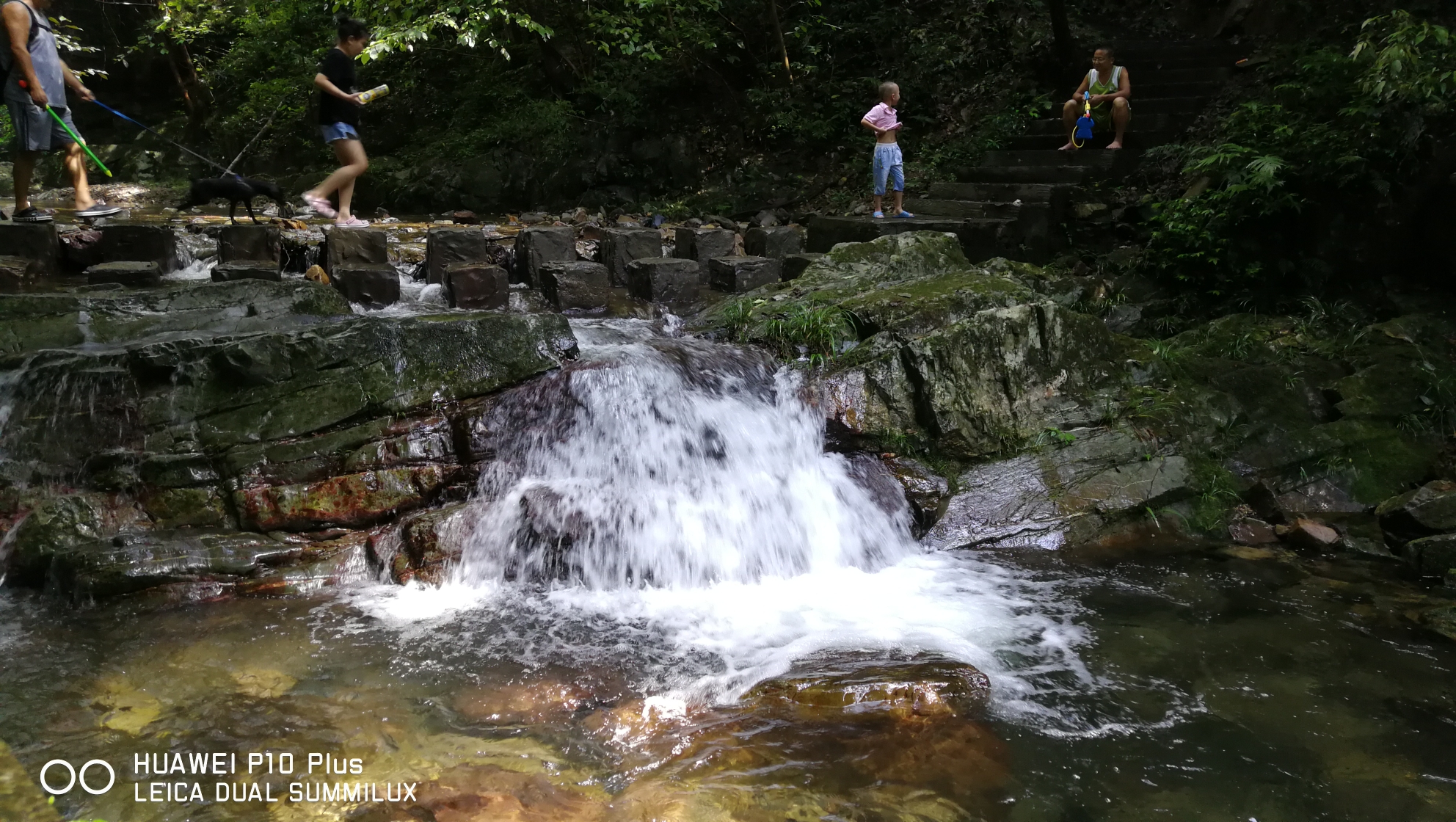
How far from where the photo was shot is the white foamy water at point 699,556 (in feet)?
14.5

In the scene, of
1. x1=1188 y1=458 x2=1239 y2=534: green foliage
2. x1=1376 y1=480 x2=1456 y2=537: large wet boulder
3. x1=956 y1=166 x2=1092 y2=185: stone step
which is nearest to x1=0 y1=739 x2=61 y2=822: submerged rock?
x1=1188 y1=458 x2=1239 y2=534: green foliage

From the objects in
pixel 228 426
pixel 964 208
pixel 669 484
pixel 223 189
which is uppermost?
pixel 223 189

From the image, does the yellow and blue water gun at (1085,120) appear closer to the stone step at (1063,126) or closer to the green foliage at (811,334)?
the stone step at (1063,126)

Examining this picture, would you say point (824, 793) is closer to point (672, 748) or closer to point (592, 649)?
point (672, 748)

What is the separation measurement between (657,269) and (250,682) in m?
5.38

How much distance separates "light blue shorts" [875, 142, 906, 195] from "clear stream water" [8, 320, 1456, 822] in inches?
155

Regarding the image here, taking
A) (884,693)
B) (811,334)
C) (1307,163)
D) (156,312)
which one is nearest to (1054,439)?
(811,334)

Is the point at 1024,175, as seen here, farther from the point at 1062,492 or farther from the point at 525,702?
the point at 525,702

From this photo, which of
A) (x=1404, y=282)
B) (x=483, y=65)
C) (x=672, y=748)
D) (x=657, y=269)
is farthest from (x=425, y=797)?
(x=483, y=65)

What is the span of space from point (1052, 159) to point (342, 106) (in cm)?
841

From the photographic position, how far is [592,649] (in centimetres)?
436

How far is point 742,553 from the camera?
18.2 feet

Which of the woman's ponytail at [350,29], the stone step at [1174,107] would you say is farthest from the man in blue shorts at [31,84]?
the stone step at [1174,107]

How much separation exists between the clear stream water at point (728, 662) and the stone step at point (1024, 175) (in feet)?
20.8
